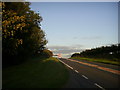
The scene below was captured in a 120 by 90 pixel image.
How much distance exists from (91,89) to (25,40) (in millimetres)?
19464

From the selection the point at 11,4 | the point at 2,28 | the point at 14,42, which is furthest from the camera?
the point at 11,4

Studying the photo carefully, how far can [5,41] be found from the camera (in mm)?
19078

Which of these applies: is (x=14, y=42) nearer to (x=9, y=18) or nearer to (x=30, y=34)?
(x=9, y=18)

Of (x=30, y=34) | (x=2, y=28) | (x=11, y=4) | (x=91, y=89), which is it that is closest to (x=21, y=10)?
(x=11, y=4)

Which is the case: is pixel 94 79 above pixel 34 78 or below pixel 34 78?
below

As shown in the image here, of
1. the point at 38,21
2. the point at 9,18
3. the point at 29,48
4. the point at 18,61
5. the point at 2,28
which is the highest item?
the point at 38,21

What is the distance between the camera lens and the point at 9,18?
1627cm

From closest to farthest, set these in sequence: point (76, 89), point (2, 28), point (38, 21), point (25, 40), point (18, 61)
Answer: point (76, 89) → point (2, 28) → point (25, 40) → point (18, 61) → point (38, 21)

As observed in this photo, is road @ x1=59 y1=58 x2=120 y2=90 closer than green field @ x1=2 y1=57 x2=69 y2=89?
No

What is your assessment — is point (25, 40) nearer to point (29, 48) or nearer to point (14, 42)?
point (29, 48)

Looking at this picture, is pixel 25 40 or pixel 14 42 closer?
pixel 14 42

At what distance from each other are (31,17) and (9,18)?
1228 centimetres

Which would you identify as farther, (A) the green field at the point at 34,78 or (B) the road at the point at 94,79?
(B) the road at the point at 94,79

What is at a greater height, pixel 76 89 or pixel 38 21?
pixel 38 21
